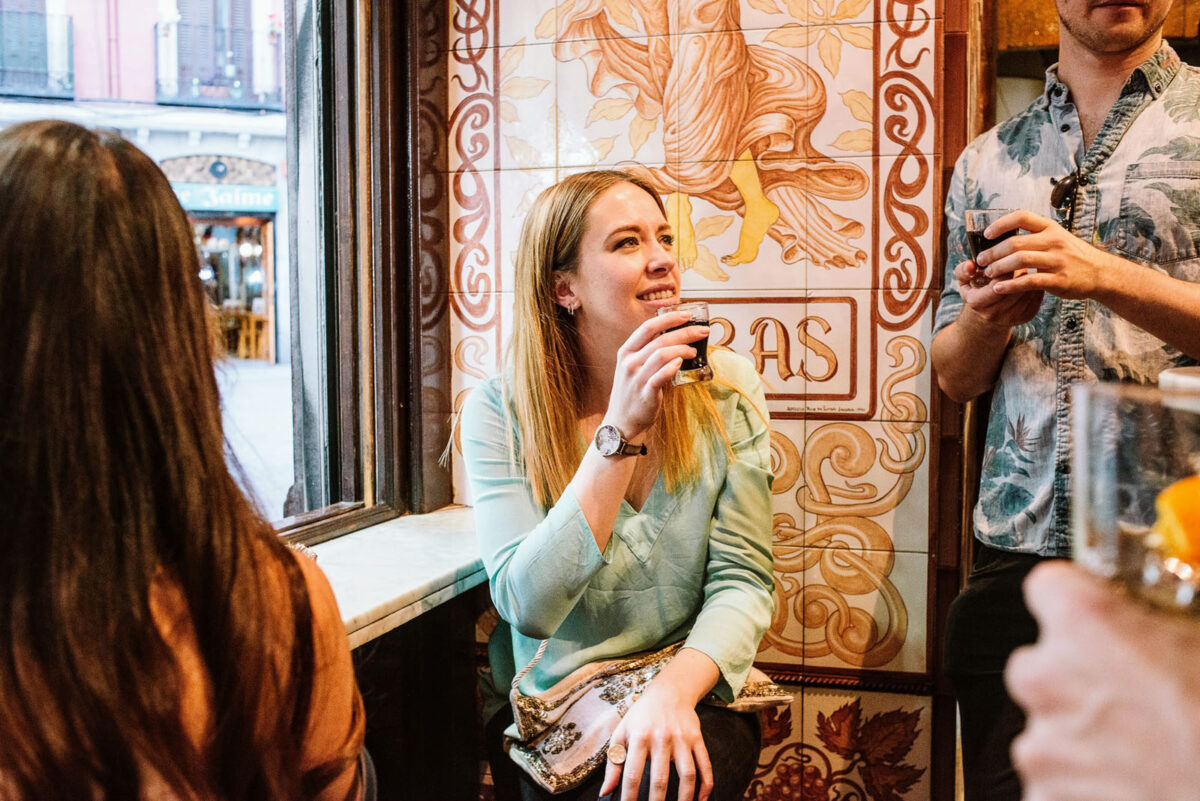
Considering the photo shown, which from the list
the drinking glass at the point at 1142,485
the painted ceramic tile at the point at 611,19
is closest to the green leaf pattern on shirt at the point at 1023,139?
the painted ceramic tile at the point at 611,19

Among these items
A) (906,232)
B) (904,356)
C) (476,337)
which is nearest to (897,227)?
(906,232)

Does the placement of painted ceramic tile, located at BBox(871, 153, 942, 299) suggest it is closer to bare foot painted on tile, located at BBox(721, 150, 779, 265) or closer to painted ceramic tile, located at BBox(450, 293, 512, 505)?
bare foot painted on tile, located at BBox(721, 150, 779, 265)

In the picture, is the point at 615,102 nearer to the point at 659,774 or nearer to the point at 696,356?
the point at 696,356

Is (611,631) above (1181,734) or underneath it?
underneath

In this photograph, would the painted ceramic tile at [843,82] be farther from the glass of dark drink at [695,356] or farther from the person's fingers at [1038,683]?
the person's fingers at [1038,683]

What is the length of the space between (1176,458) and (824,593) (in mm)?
1789

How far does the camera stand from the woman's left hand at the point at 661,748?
4.83 feet

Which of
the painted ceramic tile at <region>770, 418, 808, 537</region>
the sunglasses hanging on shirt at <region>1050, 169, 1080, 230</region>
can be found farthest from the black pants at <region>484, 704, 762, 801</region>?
the sunglasses hanging on shirt at <region>1050, 169, 1080, 230</region>

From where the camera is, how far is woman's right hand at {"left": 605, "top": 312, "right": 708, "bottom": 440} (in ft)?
5.25

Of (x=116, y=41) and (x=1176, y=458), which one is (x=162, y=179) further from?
(x=116, y=41)

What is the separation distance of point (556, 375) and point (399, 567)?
20.3 inches

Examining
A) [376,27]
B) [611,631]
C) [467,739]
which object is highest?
[376,27]

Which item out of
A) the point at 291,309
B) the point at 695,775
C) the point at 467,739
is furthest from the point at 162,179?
the point at 467,739

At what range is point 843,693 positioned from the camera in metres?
2.21
